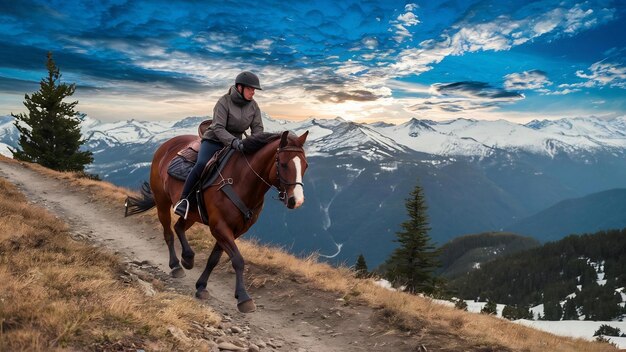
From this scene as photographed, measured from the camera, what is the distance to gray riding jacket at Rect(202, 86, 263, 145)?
7.77m

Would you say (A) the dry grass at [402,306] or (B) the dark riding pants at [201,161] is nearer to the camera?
(A) the dry grass at [402,306]

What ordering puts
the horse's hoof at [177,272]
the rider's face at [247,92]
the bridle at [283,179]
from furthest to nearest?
the horse's hoof at [177,272] < the rider's face at [247,92] < the bridle at [283,179]

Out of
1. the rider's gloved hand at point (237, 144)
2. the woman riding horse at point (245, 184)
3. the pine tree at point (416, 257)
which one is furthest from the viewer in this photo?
the pine tree at point (416, 257)

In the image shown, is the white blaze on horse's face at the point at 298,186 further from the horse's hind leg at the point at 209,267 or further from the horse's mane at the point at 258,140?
the horse's hind leg at the point at 209,267

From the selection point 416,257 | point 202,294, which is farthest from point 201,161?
point 416,257

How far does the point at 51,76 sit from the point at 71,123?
4728 mm

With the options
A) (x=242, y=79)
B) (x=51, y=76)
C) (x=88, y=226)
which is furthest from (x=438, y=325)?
(x=51, y=76)

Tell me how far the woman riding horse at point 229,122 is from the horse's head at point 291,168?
3.70 feet

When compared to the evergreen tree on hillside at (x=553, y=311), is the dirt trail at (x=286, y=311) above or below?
above

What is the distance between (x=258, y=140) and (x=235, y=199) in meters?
1.20

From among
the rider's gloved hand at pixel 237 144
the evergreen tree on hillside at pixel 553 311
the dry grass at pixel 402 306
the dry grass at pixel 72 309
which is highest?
the rider's gloved hand at pixel 237 144

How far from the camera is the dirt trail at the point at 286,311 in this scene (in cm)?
747

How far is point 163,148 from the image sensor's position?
11.0 m

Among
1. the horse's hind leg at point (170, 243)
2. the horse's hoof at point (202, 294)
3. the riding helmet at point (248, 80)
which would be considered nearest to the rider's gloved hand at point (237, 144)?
the riding helmet at point (248, 80)
